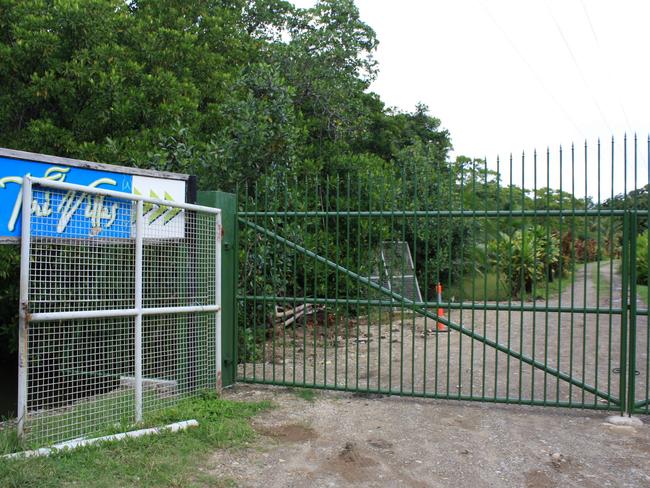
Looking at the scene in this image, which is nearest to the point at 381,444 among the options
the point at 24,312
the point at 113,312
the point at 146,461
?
the point at 146,461

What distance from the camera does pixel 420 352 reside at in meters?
8.98

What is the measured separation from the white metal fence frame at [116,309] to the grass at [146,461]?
39 cm

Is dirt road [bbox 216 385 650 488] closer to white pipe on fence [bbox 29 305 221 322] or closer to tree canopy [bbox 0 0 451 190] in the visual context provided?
white pipe on fence [bbox 29 305 221 322]

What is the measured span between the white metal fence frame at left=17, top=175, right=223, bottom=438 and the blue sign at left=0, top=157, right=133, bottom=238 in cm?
12

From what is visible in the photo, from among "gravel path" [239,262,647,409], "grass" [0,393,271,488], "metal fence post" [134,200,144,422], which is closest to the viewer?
"grass" [0,393,271,488]

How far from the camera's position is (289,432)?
16.4 ft

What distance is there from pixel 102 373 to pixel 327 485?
2.38 meters

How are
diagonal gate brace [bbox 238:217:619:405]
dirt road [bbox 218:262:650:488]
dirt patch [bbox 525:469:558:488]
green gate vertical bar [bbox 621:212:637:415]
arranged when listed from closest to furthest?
dirt patch [bbox 525:469:558:488] → dirt road [bbox 218:262:650:488] → green gate vertical bar [bbox 621:212:637:415] → diagonal gate brace [bbox 238:217:619:405]

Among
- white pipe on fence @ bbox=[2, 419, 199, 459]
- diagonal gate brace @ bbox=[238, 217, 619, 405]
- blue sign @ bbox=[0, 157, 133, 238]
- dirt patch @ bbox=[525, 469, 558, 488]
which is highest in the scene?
blue sign @ bbox=[0, 157, 133, 238]

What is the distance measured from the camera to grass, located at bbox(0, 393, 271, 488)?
3.73 meters

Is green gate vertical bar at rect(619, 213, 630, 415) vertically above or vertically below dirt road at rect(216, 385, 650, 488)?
above

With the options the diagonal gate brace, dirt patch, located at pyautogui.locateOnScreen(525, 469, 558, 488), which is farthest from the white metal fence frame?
dirt patch, located at pyautogui.locateOnScreen(525, 469, 558, 488)

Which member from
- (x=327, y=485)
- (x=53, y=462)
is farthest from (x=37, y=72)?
(x=327, y=485)

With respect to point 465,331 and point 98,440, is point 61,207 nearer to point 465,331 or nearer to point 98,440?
point 98,440
